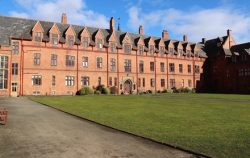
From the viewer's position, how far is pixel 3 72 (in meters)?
A: 39.8

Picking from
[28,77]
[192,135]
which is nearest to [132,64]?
[28,77]

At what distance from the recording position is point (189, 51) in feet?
203

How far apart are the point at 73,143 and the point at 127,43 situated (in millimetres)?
→ 44472

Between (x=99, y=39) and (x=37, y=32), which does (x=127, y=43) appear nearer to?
(x=99, y=39)

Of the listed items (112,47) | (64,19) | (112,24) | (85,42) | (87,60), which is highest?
(64,19)

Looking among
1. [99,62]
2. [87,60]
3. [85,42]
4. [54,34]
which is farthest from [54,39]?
[99,62]

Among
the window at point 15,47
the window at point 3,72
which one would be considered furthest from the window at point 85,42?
the window at point 3,72

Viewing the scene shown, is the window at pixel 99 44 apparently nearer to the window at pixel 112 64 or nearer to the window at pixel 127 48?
the window at pixel 112 64

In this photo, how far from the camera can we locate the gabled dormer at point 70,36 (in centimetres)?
4656

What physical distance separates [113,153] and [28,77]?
3745 centimetres

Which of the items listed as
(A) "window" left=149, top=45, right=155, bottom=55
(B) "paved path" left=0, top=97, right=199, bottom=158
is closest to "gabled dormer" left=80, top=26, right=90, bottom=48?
(A) "window" left=149, top=45, right=155, bottom=55

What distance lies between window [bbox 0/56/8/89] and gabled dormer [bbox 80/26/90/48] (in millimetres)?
13325

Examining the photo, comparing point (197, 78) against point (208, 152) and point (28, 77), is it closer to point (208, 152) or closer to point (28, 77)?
point (28, 77)

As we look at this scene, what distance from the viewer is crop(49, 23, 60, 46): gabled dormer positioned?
4481 cm
